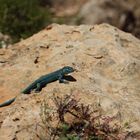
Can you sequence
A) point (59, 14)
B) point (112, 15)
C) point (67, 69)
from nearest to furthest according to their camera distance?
point (67, 69), point (112, 15), point (59, 14)

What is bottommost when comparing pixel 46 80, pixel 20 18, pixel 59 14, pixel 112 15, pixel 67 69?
pixel 46 80

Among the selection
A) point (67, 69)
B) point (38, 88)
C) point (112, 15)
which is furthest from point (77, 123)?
point (112, 15)

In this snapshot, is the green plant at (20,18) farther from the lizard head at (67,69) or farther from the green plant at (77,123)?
the green plant at (77,123)

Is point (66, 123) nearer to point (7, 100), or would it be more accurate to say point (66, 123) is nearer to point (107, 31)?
point (7, 100)

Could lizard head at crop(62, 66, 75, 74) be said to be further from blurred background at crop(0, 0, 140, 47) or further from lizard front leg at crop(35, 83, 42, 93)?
blurred background at crop(0, 0, 140, 47)

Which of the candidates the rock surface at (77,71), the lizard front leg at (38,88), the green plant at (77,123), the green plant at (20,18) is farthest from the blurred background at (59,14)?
the green plant at (77,123)

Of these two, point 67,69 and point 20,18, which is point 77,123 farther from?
point 20,18
